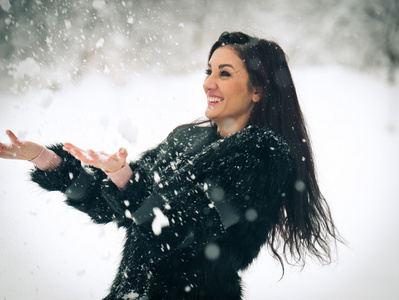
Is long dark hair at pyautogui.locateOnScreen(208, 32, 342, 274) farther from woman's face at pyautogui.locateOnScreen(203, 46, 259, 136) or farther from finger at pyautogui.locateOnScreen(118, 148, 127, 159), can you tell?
finger at pyautogui.locateOnScreen(118, 148, 127, 159)

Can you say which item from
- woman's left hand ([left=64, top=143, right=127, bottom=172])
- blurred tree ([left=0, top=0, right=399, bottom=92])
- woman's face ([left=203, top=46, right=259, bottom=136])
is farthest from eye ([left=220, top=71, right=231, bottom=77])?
blurred tree ([left=0, top=0, right=399, bottom=92])

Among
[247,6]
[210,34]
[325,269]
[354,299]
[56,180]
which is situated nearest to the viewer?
[56,180]

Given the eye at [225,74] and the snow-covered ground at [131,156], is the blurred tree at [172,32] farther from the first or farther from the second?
the eye at [225,74]

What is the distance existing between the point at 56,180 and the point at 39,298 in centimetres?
301

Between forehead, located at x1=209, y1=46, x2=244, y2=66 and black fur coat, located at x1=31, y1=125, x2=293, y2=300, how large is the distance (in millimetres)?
399

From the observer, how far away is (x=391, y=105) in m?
4.55

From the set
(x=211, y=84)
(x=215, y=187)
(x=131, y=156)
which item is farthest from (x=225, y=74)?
(x=131, y=156)

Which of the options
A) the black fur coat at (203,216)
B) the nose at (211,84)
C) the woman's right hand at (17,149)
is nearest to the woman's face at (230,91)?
the nose at (211,84)

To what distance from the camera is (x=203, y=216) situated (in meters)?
1.16

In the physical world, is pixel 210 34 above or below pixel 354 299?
above

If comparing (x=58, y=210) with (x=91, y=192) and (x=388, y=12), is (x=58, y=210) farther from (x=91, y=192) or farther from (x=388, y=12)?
(x=388, y=12)

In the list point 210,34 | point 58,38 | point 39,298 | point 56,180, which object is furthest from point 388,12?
point 39,298

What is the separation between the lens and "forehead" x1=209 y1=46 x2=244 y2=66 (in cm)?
153

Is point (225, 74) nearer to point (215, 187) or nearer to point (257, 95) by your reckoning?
point (257, 95)
